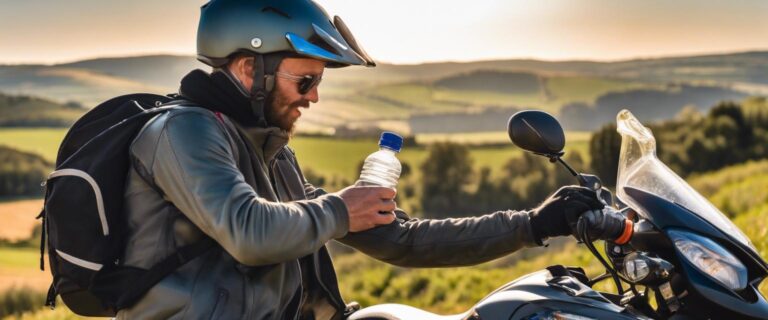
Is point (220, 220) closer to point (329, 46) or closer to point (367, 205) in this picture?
point (367, 205)

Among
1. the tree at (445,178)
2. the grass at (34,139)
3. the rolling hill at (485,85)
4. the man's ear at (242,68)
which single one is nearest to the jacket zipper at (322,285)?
the man's ear at (242,68)

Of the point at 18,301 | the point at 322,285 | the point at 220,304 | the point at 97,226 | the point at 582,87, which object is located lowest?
the point at 18,301

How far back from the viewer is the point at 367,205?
3305 millimetres

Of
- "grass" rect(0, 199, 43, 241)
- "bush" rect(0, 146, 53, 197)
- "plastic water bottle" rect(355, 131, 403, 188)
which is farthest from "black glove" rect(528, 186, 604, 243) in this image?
"bush" rect(0, 146, 53, 197)

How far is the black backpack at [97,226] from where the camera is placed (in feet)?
10.6

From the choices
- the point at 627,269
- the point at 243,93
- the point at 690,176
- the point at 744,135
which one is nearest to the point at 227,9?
the point at 243,93

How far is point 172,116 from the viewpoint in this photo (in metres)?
3.26

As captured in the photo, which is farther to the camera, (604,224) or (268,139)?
(268,139)

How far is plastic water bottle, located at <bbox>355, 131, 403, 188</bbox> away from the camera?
3.50 meters

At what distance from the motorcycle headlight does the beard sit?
1420 mm

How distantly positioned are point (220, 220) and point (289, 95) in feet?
2.43

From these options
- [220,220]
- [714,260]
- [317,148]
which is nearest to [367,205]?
[220,220]

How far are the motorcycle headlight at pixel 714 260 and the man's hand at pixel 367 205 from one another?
3.07ft

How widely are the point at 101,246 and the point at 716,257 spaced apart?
187 cm
